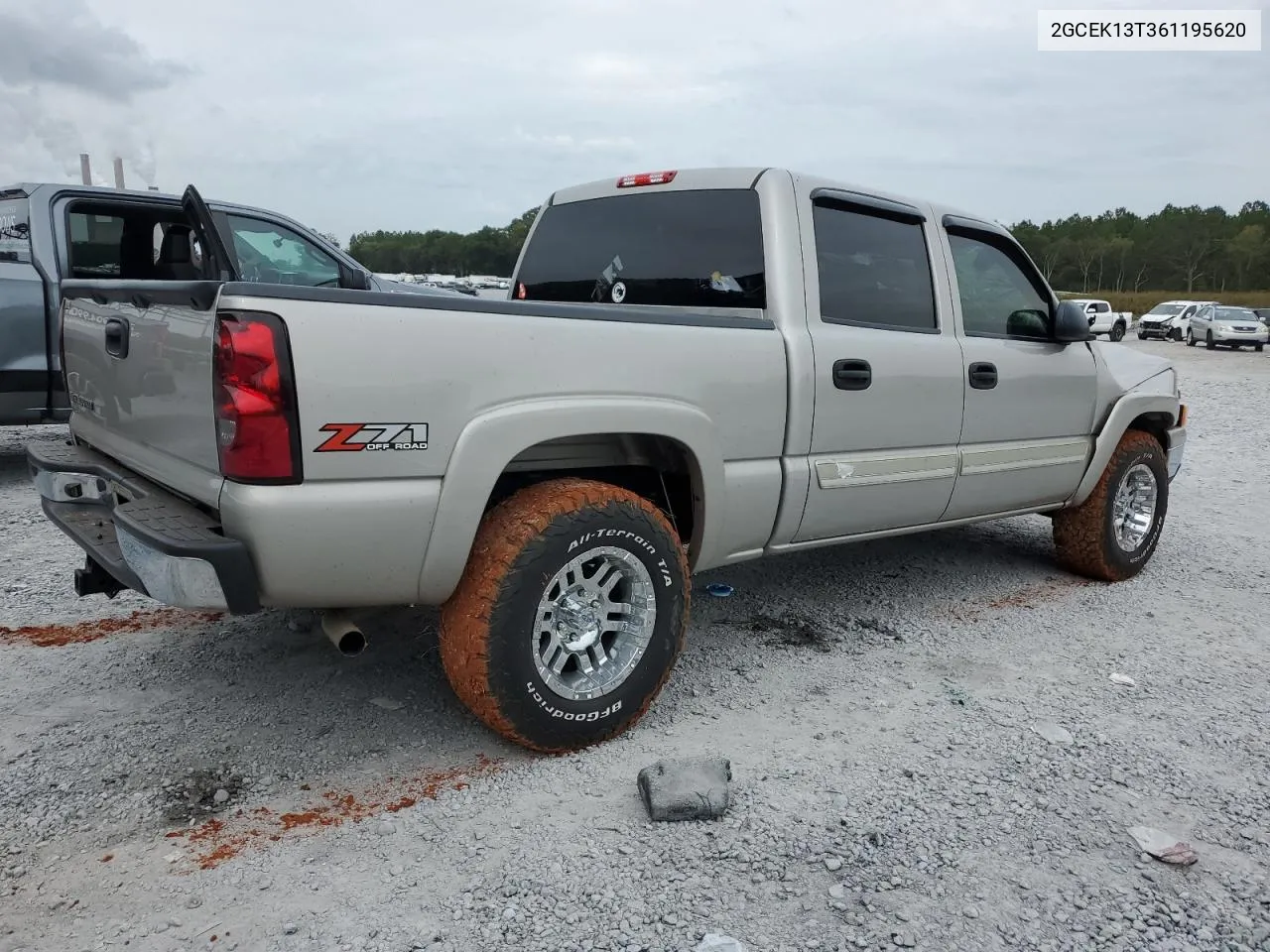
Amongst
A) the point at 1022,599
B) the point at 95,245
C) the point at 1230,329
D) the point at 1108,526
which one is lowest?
the point at 1022,599

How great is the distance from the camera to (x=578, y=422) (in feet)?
9.65

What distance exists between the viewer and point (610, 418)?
3.00m

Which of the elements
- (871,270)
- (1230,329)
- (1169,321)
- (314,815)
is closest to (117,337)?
(314,815)

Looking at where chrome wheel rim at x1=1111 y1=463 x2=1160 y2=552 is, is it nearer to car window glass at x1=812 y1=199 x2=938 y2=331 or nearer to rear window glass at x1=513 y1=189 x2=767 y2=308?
car window glass at x1=812 y1=199 x2=938 y2=331

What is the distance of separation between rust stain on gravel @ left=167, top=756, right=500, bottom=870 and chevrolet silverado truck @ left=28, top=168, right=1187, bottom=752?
24 cm

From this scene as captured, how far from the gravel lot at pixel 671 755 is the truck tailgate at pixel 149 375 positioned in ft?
2.93

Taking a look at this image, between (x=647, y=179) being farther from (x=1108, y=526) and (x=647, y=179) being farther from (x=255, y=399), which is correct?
(x=1108, y=526)

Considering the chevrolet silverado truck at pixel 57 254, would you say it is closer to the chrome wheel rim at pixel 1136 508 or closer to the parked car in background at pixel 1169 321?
the chrome wheel rim at pixel 1136 508

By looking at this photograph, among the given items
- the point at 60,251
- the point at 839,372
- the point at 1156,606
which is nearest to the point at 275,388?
the point at 839,372

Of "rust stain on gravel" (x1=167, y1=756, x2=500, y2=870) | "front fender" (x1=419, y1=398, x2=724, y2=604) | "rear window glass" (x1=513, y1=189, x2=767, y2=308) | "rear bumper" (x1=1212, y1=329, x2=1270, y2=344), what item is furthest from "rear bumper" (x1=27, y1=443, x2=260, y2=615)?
"rear bumper" (x1=1212, y1=329, x2=1270, y2=344)

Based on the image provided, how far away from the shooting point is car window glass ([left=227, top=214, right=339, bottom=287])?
6770mm

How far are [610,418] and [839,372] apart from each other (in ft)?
3.52

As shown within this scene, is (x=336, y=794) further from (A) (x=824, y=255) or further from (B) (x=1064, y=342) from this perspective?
(B) (x=1064, y=342)

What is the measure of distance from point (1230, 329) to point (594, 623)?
3397cm
